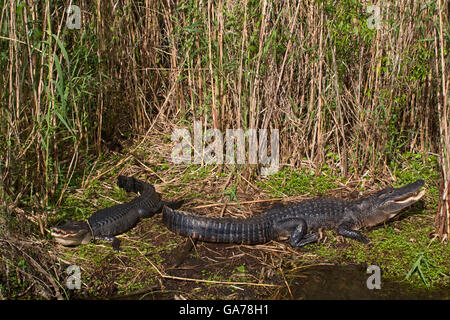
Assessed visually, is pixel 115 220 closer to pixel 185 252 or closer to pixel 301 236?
pixel 185 252

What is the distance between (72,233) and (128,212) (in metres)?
0.66

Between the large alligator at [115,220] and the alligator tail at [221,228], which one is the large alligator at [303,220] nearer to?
the alligator tail at [221,228]

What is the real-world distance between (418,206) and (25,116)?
3.79m

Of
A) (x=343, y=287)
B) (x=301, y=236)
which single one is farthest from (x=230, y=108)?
(x=343, y=287)

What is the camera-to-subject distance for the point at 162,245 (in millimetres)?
4410

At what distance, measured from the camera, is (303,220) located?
4.58 m

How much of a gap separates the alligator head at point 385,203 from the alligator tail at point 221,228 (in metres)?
0.95

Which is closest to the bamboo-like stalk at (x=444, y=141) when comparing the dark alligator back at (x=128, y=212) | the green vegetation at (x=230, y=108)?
the green vegetation at (x=230, y=108)

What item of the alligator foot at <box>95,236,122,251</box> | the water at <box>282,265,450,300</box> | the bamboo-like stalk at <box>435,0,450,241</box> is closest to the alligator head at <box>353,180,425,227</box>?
the bamboo-like stalk at <box>435,0,450,241</box>

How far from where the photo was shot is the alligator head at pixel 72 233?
13.7ft

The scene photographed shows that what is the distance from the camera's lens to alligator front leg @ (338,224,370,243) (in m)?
4.52

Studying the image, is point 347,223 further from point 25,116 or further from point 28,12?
point 28,12

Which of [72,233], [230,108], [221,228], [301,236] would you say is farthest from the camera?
[230,108]
